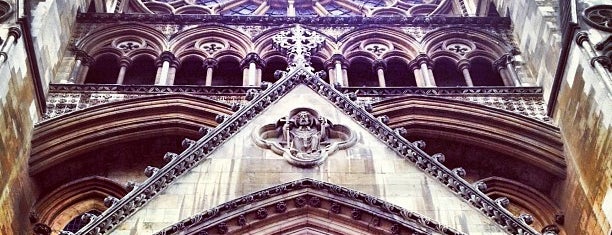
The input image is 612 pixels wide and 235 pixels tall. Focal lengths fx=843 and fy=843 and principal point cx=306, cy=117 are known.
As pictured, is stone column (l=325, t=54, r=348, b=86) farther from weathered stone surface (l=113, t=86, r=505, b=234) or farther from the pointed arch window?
weathered stone surface (l=113, t=86, r=505, b=234)

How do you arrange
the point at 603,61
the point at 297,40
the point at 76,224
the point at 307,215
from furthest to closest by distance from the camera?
the point at 297,40, the point at 76,224, the point at 603,61, the point at 307,215

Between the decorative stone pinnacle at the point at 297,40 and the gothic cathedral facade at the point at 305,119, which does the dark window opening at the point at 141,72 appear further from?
the decorative stone pinnacle at the point at 297,40

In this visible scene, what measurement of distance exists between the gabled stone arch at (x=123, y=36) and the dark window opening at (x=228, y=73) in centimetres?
133

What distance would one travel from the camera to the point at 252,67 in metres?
18.4

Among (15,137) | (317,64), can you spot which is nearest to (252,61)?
(317,64)

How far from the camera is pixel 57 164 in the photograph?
15.4m

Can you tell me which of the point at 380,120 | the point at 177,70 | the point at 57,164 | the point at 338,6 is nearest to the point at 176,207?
the point at 380,120

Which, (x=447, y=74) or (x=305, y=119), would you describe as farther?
(x=447, y=74)

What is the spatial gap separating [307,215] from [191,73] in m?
8.74

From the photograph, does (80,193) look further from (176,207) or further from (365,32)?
(365,32)

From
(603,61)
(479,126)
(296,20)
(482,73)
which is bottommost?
(603,61)

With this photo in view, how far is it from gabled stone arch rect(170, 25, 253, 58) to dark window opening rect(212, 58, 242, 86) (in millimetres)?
267

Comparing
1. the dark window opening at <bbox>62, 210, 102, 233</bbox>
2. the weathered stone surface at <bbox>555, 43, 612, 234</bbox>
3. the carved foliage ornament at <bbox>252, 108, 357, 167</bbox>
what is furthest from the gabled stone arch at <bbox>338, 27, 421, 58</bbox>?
the dark window opening at <bbox>62, 210, 102, 233</bbox>

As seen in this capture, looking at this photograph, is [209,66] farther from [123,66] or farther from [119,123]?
[119,123]
